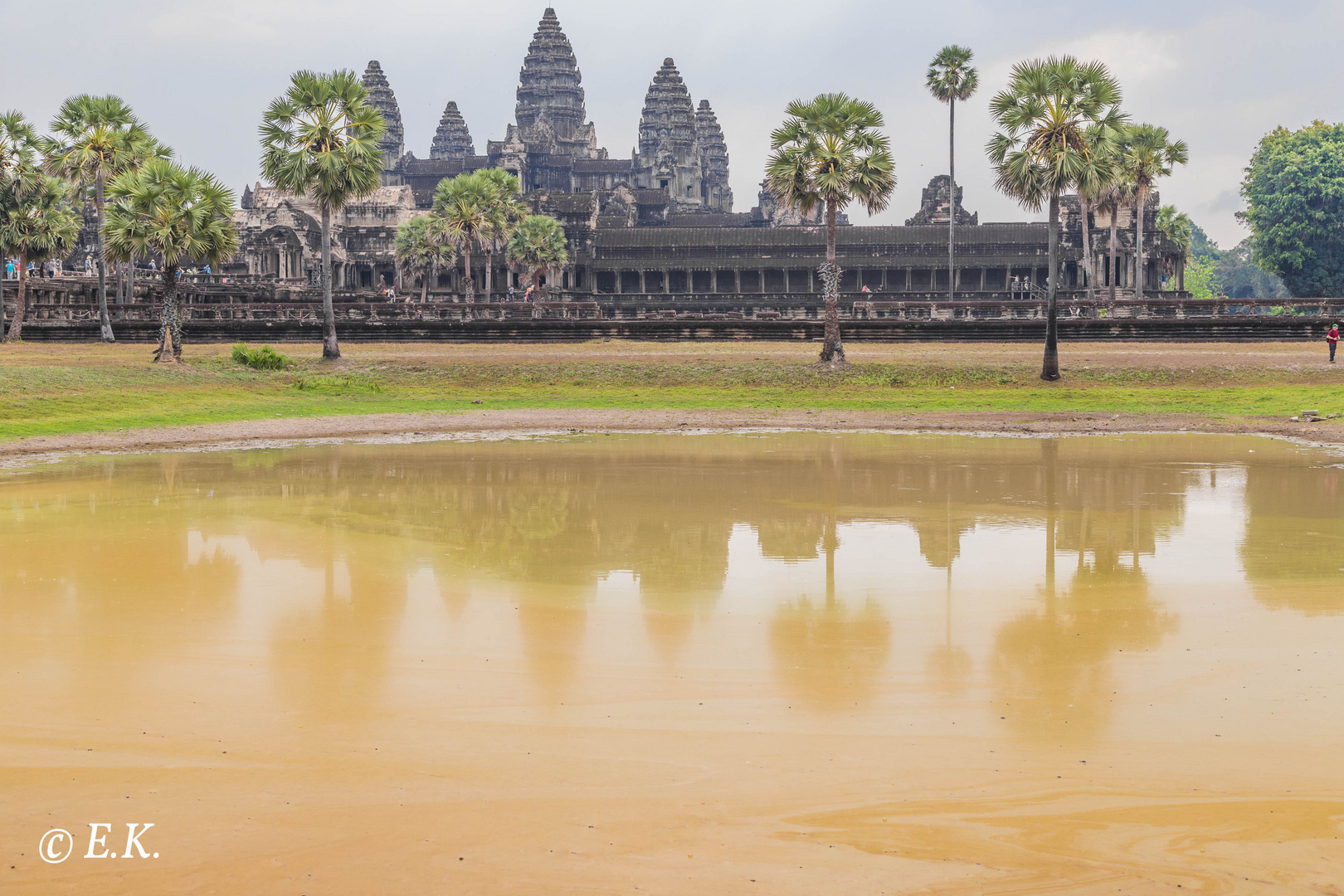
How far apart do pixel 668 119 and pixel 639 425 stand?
91.0 metres

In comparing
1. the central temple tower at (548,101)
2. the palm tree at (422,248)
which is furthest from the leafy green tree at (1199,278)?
the palm tree at (422,248)

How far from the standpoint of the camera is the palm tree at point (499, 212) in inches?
2324

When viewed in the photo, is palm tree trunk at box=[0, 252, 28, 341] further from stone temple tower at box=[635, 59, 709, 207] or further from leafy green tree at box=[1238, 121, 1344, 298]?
stone temple tower at box=[635, 59, 709, 207]

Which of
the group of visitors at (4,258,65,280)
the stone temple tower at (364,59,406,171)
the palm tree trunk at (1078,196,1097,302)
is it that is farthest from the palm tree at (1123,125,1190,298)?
the stone temple tower at (364,59,406,171)

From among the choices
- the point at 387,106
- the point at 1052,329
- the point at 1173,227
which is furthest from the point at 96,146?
the point at 387,106

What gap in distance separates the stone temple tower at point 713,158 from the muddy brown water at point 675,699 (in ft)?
358

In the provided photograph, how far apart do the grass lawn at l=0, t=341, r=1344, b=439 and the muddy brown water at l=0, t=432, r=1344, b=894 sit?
39.3ft

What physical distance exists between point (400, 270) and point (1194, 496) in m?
61.0

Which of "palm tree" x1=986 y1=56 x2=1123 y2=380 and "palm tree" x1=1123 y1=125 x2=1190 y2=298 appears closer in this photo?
"palm tree" x1=986 y1=56 x2=1123 y2=380

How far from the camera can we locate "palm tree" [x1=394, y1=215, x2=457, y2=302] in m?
63.1

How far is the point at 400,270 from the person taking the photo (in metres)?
70.8

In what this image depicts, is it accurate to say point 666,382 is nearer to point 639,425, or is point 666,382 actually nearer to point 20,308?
point 639,425

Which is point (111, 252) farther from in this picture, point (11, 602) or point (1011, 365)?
point (11, 602)

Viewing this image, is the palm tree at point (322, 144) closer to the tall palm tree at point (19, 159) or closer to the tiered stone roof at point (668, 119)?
the tall palm tree at point (19, 159)
